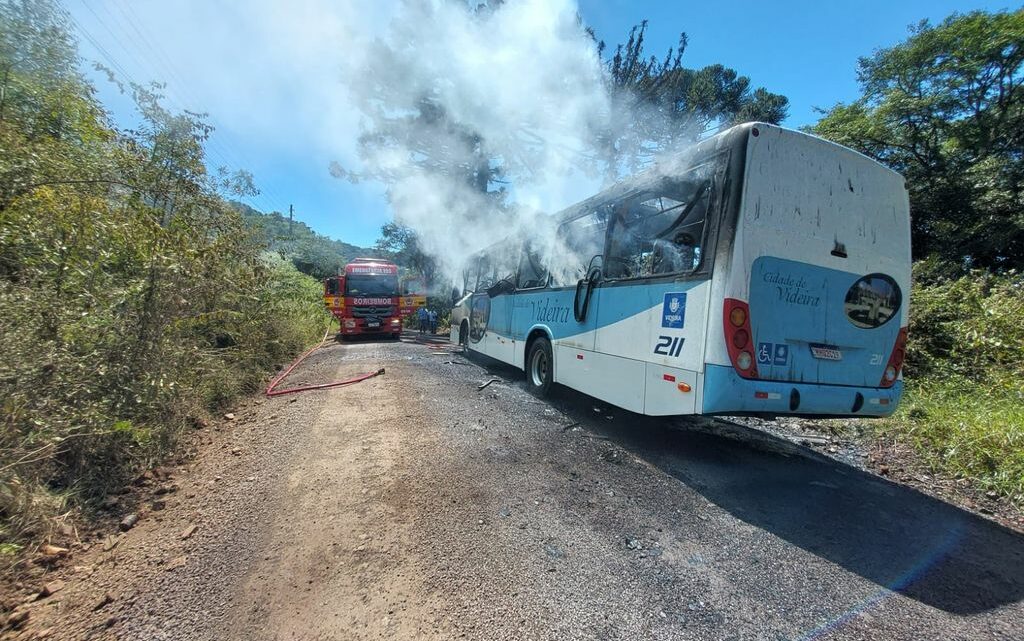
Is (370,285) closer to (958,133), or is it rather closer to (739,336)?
(739,336)

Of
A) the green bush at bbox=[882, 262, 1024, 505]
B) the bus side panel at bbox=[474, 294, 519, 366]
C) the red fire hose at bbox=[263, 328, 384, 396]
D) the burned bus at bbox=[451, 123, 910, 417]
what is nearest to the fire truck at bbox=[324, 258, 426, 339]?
the red fire hose at bbox=[263, 328, 384, 396]

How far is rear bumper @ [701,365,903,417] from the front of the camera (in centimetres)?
333

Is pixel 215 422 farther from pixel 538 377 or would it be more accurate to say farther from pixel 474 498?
pixel 538 377

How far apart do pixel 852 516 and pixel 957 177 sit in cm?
1276

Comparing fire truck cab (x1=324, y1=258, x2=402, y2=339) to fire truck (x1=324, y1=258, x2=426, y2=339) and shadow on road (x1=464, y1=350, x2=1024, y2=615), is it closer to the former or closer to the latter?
fire truck (x1=324, y1=258, x2=426, y2=339)

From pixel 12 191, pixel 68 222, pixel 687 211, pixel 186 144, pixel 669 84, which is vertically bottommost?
pixel 68 222

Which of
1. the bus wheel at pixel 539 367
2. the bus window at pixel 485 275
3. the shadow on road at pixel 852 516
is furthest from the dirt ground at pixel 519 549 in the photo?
the bus window at pixel 485 275

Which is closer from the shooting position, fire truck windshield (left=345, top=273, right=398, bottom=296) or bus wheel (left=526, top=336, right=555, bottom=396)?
bus wheel (left=526, top=336, right=555, bottom=396)

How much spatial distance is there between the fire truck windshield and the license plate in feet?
40.7

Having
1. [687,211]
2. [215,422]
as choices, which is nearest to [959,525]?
[687,211]

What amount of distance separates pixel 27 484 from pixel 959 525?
588 centimetres

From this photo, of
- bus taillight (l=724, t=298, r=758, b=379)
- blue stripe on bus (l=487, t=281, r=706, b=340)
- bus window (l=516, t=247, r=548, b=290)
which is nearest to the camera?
bus taillight (l=724, t=298, r=758, b=379)

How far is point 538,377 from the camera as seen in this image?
6.64 m

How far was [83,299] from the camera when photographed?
328 centimetres
